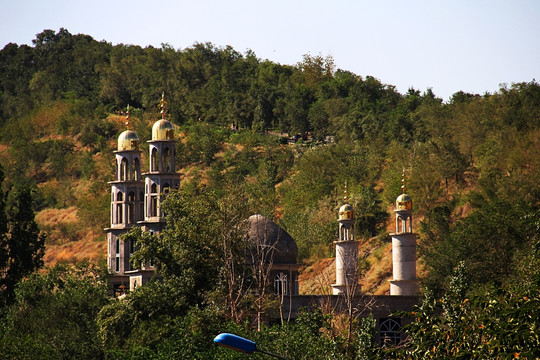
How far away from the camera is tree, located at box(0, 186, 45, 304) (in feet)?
150

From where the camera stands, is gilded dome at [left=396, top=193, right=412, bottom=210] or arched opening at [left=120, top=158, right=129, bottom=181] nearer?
gilded dome at [left=396, top=193, right=412, bottom=210]

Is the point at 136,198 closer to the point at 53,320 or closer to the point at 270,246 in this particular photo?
the point at 53,320

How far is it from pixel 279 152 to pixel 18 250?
44.2 m

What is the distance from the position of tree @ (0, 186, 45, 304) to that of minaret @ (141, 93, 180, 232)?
665cm

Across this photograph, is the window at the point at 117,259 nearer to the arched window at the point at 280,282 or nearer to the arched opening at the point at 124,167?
the arched opening at the point at 124,167

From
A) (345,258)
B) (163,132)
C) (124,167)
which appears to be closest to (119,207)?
(124,167)

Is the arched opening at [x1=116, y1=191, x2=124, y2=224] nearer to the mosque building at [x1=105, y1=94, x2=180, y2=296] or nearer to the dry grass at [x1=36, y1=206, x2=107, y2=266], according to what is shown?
the mosque building at [x1=105, y1=94, x2=180, y2=296]

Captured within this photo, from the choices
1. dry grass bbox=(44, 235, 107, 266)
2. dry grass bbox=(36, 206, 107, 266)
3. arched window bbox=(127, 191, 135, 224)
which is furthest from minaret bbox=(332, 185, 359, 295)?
dry grass bbox=(44, 235, 107, 266)

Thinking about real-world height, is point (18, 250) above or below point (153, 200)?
below

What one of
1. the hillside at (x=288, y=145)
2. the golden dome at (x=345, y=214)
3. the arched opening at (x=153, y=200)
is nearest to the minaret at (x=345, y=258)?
the golden dome at (x=345, y=214)

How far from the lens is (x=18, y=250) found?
155 feet

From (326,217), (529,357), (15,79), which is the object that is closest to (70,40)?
(15,79)

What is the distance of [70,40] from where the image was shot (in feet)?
435

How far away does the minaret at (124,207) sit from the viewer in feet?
150
